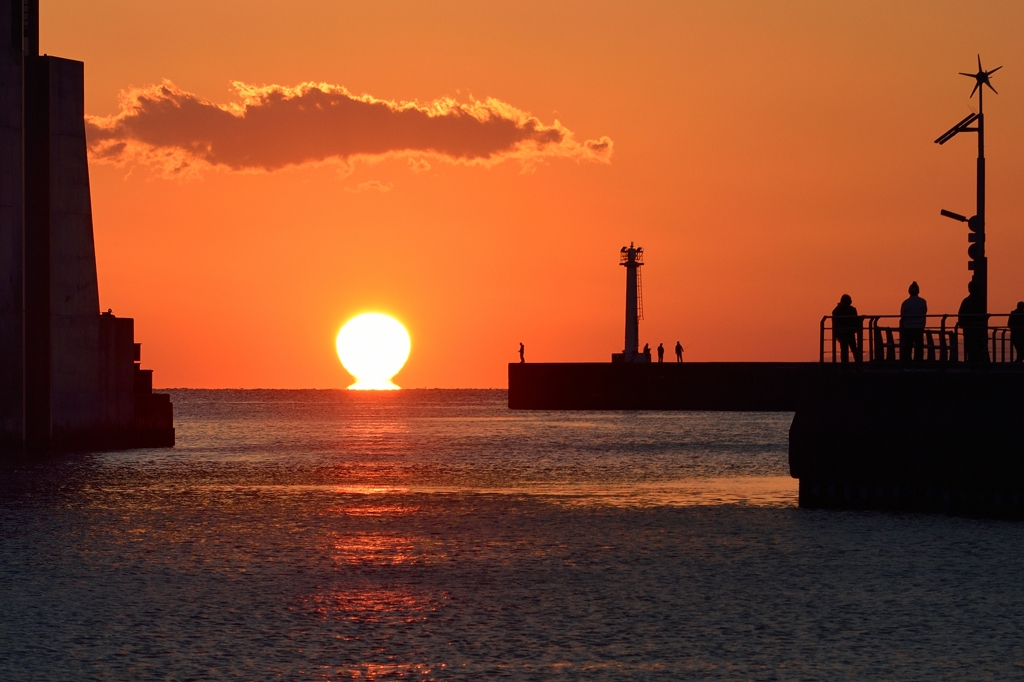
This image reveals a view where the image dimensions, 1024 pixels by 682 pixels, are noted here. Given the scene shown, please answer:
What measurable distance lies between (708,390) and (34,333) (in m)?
85.5

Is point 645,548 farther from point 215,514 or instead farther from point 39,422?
point 39,422

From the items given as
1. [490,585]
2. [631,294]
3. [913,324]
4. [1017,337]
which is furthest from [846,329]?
[631,294]

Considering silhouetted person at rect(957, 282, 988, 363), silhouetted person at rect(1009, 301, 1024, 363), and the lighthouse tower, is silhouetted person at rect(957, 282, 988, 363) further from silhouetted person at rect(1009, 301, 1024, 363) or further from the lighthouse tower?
the lighthouse tower

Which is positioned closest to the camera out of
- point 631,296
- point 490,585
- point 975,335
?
point 490,585

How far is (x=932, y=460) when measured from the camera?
27281mm

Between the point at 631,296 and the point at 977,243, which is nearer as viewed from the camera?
the point at 977,243

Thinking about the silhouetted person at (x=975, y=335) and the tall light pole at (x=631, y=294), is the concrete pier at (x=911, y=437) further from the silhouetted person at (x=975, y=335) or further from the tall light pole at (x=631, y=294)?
the tall light pole at (x=631, y=294)

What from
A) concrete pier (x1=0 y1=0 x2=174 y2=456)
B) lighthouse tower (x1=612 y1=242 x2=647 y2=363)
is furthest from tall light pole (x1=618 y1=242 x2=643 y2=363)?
concrete pier (x1=0 y1=0 x2=174 y2=456)

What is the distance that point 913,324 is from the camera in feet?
91.9

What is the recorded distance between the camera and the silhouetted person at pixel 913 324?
2784 centimetres

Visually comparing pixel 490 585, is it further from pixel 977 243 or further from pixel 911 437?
pixel 977 243

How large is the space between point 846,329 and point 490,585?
528 inches

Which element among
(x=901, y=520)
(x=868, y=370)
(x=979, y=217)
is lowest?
(x=901, y=520)

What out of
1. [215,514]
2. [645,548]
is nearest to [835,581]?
[645,548]
